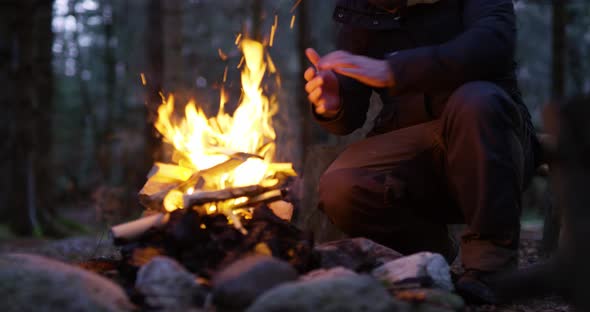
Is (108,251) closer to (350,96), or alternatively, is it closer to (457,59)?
(350,96)

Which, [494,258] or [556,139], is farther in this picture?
[494,258]

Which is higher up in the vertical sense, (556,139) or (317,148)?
(556,139)

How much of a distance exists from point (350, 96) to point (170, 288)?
1.68 metres

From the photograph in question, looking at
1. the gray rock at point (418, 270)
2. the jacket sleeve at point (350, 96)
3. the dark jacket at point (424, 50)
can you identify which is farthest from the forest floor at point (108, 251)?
the jacket sleeve at point (350, 96)

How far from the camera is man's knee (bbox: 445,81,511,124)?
110 inches

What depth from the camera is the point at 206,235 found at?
110 inches

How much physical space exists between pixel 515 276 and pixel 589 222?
0.31 metres

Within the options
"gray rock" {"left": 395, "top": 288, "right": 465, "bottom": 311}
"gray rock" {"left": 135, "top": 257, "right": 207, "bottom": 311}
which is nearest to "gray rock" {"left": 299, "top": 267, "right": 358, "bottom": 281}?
"gray rock" {"left": 395, "top": 288, "right": 465, "bottom": 311}

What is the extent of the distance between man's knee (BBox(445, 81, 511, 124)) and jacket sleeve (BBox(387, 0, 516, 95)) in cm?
9

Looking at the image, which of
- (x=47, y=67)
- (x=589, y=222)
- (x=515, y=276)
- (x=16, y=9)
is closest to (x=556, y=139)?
(x=589, y=222)

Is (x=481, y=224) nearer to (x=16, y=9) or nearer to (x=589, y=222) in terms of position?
(x=589, y=222)

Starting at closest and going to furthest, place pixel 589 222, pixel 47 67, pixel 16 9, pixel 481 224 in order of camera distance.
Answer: pixel 589 222 → pixel 481 224 → pixel 16 9 → pixel 47 67

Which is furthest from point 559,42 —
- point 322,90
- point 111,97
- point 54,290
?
point 111,97

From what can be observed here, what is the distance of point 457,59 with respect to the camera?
287 cm
